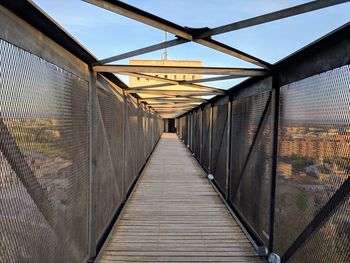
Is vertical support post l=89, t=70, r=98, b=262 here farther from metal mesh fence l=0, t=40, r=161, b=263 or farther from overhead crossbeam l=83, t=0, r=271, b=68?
overhead crossbeam l=83, t=0, r=271, b=68

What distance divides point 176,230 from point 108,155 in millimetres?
1580

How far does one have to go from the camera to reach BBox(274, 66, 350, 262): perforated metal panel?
201 centimetres

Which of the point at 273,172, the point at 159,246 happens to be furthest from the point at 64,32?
the point at 159,246

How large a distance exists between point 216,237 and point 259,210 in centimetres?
81

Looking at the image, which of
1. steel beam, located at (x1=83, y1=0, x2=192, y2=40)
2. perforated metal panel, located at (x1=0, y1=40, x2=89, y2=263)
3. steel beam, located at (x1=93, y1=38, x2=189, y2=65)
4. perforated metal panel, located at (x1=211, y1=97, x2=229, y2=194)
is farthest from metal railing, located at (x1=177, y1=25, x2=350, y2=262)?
perforated metal panel, located at (x1=0, y1=40, x2=89, y2=263)

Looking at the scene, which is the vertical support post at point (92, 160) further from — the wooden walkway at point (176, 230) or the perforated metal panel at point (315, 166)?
the perforated metal panel at point (315, 166)

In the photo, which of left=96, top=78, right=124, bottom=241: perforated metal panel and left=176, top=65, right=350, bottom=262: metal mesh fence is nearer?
left=176, top=65, right=350, bottom=262: metal mesh fence

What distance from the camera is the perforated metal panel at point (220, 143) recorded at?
6.29 m

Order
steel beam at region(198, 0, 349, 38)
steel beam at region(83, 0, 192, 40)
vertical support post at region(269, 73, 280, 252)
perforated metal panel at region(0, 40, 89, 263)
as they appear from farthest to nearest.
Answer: vertical support post at region(269, 73, 280, 252), steel beam at region(83, 0, 192, 40), steel beam at region(198, 0, 349, 38), perforated metal panel at region(0, 40, 89, 263)

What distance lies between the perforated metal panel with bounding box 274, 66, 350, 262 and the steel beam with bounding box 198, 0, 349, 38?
0.48 meters

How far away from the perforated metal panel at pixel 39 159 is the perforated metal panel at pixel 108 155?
2.27 feet

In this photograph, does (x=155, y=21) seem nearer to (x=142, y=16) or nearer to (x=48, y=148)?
(x=142, y=16)

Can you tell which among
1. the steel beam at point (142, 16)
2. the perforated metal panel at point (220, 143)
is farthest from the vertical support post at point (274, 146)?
the perforated metal panel at point (220, 143)

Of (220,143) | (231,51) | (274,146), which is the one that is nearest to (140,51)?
(231,51)
